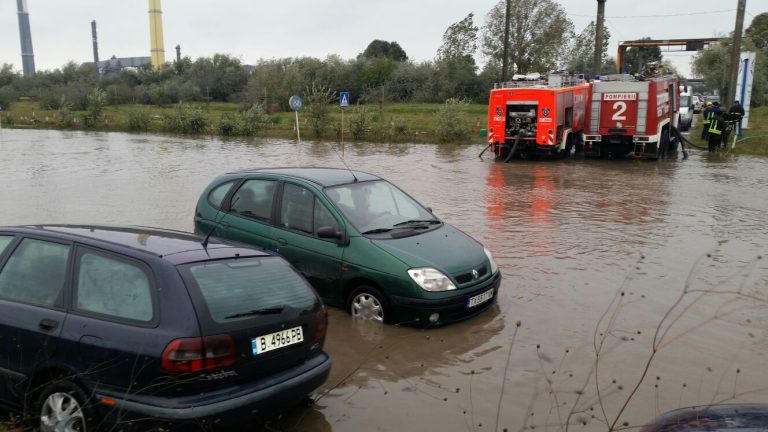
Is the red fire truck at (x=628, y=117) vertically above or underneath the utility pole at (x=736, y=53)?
underneath

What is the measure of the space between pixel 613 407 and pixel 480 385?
100cm

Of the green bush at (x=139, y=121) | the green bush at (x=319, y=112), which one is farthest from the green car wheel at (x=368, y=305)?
the green bush at (x=139, y=121)

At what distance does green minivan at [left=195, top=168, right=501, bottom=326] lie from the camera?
631 cm

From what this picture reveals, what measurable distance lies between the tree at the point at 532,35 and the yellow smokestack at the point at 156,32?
220ft

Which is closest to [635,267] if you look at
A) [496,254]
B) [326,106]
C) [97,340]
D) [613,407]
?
[496,254]

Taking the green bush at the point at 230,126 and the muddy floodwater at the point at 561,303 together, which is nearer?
the muddy floodwater at the point at 561,303

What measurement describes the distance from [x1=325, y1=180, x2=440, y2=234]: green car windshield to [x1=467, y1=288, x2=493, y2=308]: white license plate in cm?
107

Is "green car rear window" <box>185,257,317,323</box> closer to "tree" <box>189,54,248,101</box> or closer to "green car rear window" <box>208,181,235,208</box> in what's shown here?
"green car rear window" <box>208,181,235,208</box>

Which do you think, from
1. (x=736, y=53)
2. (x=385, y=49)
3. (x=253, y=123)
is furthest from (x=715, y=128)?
(x=385, y=49)

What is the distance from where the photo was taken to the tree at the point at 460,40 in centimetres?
5431

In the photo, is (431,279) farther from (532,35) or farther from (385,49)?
(385,49)

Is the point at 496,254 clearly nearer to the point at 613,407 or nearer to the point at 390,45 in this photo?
the point at 613,407

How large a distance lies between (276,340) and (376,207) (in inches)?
126

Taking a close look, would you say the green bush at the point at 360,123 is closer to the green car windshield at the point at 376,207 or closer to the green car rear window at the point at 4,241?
the green car windshield at the point at 376,207
